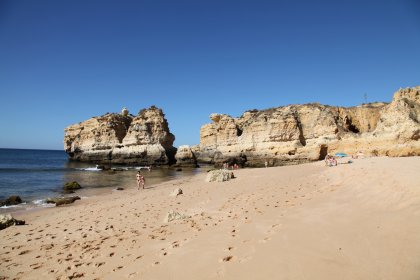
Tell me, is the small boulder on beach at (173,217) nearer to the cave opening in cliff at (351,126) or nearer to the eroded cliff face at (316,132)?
the eroded cliff face at (316,132)

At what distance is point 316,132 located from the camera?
3947 centimetres

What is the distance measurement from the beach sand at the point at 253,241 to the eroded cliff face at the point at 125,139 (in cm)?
4359

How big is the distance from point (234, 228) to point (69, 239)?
510 cm

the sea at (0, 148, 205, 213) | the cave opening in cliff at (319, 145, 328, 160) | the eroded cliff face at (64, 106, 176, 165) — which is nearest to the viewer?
the sea at (0, 148, 205, 213)

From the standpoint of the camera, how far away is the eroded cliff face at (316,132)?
1006 inches

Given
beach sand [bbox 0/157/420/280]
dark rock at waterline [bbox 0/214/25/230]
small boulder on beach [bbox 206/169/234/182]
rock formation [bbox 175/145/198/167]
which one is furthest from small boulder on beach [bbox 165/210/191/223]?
rock formation [bbox 175/145/198/167]

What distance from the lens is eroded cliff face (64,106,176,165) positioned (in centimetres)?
5356

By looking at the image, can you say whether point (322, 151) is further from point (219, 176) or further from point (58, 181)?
point (58, 181)

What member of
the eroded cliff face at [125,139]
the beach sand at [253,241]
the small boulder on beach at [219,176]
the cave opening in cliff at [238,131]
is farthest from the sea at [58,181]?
the eroded cliff face at [125,139]

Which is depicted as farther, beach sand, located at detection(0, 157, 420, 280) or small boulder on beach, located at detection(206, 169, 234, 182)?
small boulder on beach, located at detection(206, 169, 234, 182)

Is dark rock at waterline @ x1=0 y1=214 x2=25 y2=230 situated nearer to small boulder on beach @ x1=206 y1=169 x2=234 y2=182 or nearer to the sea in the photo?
the sea

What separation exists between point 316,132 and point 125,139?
37673 mm

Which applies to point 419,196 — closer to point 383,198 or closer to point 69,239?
point 383,198

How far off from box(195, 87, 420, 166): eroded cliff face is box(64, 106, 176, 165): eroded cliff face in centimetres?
969
